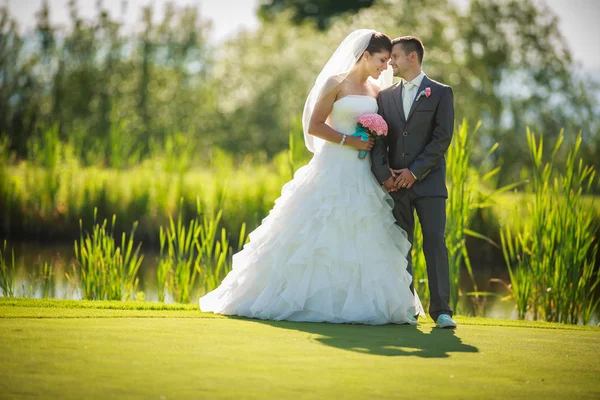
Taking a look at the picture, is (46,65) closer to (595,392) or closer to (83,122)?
(83,122)

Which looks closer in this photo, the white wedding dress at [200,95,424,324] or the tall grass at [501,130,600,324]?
the white wedding dress at [200,95,424,324]

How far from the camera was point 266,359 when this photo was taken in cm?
379

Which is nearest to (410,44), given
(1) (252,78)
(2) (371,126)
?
(2) (371,126)

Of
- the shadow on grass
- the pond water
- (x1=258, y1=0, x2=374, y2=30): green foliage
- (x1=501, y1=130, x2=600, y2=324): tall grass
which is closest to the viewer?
the shadow on grass

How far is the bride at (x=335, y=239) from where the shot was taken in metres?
5.14

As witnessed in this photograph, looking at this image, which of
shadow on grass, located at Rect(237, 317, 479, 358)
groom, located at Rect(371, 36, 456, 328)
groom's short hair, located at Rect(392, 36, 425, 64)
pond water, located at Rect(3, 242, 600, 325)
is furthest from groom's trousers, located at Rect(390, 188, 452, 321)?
pond water, located at Rect(3, 242, 600, 325)

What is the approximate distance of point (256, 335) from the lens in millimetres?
4426

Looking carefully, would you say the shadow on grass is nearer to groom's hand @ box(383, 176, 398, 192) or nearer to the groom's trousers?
the groom's trousers

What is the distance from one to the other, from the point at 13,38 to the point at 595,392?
1934 centimetres

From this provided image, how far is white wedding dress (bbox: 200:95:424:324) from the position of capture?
16.8ft

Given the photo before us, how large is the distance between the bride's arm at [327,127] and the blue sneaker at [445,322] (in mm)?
1214

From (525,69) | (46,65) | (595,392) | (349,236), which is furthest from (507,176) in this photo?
(595,392)

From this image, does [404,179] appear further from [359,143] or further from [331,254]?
[331,254]

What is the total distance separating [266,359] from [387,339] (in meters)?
0.99
